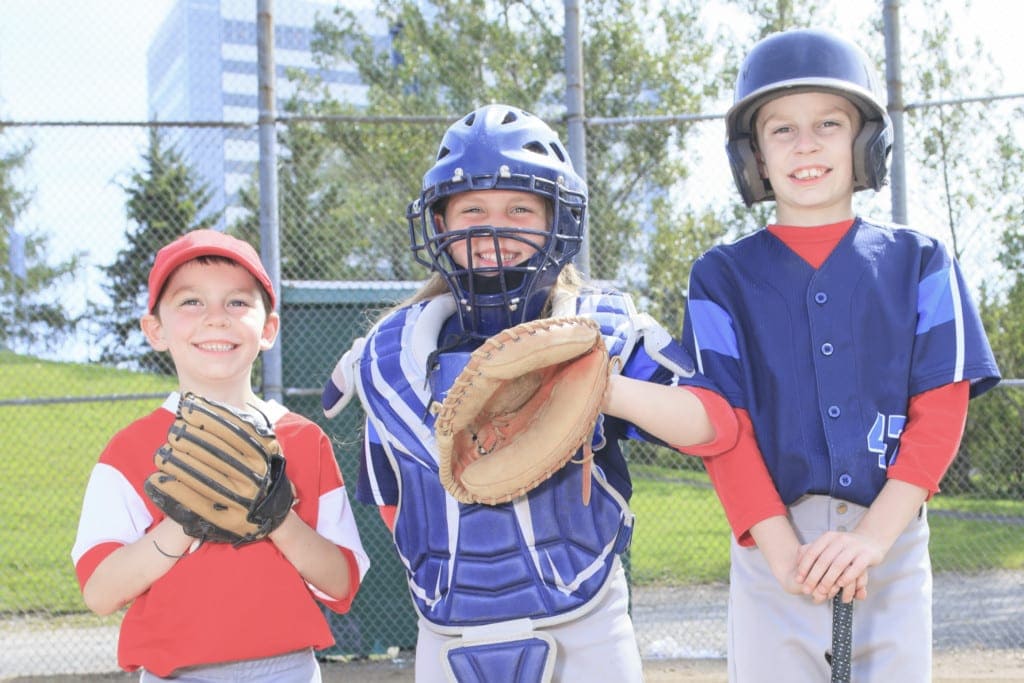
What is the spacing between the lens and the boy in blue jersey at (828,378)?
2141 mm

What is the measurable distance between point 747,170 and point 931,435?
762mm

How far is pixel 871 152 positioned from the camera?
7.54 feet

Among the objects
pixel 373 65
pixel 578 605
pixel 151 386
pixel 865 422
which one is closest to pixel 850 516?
pixel 865 422

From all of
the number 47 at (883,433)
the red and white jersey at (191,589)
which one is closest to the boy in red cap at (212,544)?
the red and white jersey at (191,589)

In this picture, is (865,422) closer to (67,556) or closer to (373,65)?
(67,556)

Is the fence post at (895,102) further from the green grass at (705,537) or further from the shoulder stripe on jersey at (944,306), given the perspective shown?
the green grass at (705,537)

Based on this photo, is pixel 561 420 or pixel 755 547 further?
pixel 755 547

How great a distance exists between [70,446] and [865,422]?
32.6 ft

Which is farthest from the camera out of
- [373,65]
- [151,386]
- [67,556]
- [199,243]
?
[373,65]

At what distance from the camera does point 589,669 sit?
218 centimetres

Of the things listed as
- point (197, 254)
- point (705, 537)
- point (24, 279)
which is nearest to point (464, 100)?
point (705, 537)

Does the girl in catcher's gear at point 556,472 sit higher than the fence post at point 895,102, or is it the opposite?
the fence post at point 895,102

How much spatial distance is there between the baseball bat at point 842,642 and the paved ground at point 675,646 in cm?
340

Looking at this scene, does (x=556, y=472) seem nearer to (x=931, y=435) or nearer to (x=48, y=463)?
(x=931, y=435)
